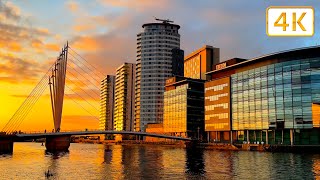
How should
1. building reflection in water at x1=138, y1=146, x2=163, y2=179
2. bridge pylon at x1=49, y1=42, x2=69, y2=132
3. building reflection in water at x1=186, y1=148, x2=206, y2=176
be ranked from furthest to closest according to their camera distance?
bridge pylon at x1=49, y1=42, x2=69, y2=132 → building reflection in water at x1=186, y1=148, x2=206, y2=176 → building reflection in water at x1=138, y1=146, x2=163, y2=179

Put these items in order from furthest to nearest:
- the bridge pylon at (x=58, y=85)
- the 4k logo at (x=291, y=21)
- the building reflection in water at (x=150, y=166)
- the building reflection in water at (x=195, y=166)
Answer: the bridge pylon at (x=58, y=85) → the building reflection in water at (x=195, y=166) → the building reflection in water at (x=150, y=166) → the 4k logo at (x=291, y=21)

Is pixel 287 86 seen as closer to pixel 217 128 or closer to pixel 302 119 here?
pixel 302 119

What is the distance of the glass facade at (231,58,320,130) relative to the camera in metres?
123

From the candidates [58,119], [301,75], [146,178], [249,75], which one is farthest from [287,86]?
[146,178]

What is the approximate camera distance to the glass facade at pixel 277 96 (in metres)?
123

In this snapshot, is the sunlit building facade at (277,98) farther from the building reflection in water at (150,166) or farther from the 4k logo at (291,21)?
the 4k logo at (291,21)

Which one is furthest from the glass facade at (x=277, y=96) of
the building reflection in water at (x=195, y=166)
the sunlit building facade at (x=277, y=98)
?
the building reflection in water at (x=195, y=166)

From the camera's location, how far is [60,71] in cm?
12825

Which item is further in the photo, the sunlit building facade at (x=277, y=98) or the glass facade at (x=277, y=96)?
the sunlit building facade at (x=277, y=98)

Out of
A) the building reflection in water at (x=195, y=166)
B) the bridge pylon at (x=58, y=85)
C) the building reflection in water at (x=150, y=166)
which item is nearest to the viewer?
the building reflection in water at (x=150, y=166)

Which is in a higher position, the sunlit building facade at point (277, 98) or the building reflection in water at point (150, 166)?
the sunlit building facade at point (277, 98)

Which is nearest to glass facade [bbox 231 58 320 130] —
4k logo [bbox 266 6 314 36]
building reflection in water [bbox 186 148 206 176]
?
building reflection in water [bbox 186 148 206 176]

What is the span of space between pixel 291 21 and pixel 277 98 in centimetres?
13118

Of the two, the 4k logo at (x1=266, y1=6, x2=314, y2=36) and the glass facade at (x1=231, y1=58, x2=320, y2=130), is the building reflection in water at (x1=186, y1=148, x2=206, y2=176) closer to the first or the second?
→ the glass facade at (x1=231, y1=58, x2=320, y2=130)
